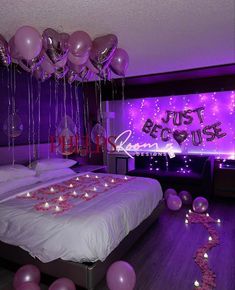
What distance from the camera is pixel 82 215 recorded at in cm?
235

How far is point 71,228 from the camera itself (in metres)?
2.18

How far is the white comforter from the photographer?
2.13 m

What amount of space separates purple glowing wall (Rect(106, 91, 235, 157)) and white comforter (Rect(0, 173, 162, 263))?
3.59 metres

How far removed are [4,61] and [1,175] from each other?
1.51 meters

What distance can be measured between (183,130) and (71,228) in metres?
4.48

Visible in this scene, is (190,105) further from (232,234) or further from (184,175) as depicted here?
(232,234)

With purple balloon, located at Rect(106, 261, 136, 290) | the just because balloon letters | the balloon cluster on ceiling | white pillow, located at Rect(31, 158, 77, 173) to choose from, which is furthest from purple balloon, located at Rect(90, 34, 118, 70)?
the just because balloon letters

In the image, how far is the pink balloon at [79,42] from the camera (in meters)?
2.59

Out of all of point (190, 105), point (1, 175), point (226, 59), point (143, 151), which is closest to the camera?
point (1, 175)

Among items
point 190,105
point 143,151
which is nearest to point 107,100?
point 143,151

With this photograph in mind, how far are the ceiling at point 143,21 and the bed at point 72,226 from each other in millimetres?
2008

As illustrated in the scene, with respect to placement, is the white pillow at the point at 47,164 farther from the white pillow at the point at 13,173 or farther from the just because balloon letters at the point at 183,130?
the just because balloon letters at the point at 183,130

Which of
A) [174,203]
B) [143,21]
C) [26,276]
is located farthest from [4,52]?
[174,203]

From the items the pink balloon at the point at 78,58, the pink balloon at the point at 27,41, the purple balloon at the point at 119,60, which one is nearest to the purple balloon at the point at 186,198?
the purple balloon at the point at 119,60
